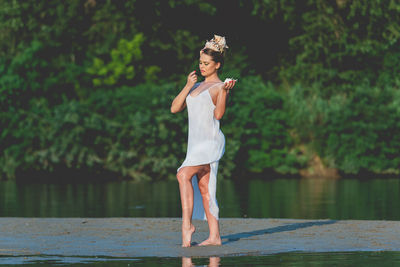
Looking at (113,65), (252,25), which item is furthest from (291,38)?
(113,65)

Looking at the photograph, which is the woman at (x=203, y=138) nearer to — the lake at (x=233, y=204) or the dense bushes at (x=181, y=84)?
the lake at (x=233, y=204)

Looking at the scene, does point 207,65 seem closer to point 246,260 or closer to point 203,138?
point 203,138

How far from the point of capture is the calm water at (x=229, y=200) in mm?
18594

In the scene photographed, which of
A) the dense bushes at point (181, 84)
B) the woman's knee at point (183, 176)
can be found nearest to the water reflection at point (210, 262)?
the woman's knee at point (183, 176)

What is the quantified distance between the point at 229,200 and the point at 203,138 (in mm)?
12103

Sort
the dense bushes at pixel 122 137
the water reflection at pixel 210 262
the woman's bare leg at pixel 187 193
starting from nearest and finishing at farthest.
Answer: the water reflection at pixel 210 262, the woman's bare leg at pixel 187 193, the dense bushes at pixel 122 137

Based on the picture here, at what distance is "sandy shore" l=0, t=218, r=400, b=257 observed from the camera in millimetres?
10453

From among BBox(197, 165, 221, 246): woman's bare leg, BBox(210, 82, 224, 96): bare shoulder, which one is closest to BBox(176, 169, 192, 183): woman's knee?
BBox(197, 165, 221, 246): woman's bare leg

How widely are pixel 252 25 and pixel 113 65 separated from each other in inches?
301

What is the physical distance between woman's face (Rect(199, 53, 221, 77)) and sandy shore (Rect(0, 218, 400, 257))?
1.96 metres

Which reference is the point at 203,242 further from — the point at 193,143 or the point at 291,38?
the point at 291,38

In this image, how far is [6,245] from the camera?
11.0m

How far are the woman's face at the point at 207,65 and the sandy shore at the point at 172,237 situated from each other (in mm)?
1958

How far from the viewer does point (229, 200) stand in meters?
23.0
